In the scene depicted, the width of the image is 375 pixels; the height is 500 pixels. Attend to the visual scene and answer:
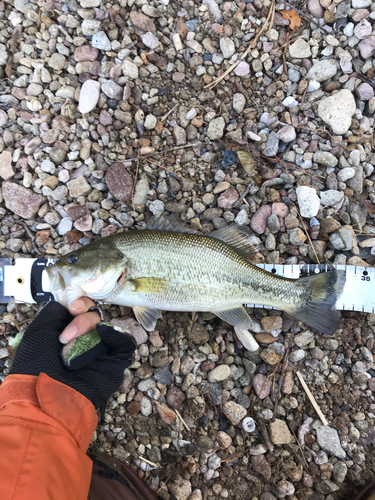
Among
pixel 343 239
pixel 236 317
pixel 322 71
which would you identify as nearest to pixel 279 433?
pixel 236 317

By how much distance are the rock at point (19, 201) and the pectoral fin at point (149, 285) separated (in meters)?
1.63

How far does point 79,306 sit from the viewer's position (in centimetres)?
307

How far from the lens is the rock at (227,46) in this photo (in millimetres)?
3746

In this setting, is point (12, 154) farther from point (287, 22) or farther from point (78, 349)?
point (287, 22)

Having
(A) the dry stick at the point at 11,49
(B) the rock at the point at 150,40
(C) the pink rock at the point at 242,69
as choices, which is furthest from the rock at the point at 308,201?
(A) the dry stick at the point at 11,49

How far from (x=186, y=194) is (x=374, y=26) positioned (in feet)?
10.2

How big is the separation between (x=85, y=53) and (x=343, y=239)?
3820 millimetres

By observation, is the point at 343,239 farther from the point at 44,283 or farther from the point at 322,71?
the point at 44,283

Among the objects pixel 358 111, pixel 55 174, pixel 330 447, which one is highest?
pixel 358 111

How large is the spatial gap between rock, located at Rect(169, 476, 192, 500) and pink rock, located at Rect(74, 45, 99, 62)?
495 cm

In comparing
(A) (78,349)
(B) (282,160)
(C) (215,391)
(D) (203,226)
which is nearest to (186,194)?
(D) (203,226)

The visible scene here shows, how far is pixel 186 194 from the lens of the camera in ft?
12.2

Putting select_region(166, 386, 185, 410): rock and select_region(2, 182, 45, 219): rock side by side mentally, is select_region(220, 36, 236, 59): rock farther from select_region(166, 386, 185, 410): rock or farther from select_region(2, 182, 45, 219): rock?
select_region(166, 386, 185, 410): rock

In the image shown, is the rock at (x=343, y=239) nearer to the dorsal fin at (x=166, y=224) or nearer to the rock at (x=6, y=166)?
the dorsal fin at (x=166, y=224)
